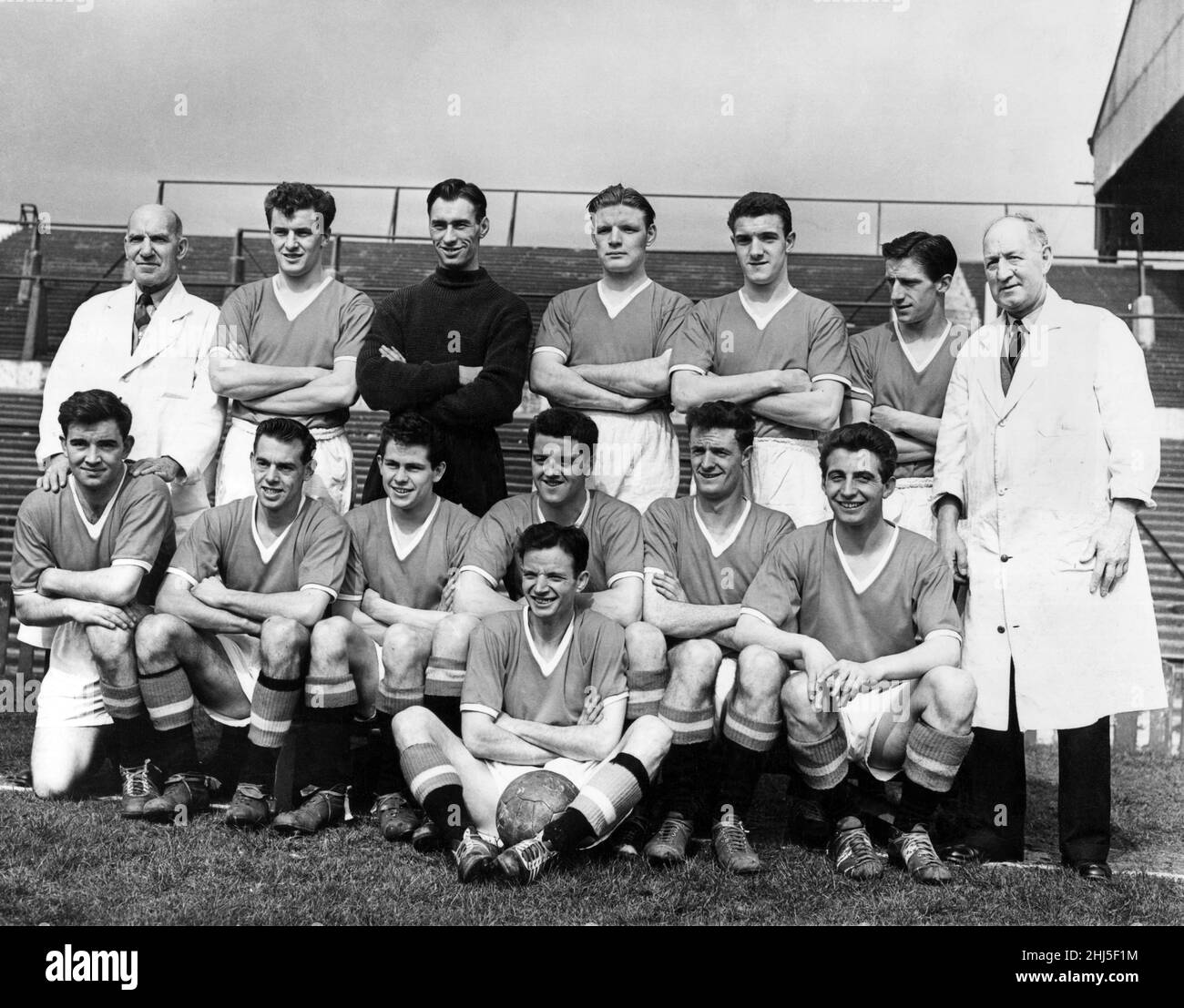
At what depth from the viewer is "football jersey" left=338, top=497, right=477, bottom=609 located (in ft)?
14.8

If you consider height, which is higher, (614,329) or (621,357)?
(614,329)

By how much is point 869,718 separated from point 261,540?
2.45 m

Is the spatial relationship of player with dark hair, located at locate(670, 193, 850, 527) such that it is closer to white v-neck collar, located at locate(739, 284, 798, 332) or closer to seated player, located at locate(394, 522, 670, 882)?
white v-neck collar, located at locate(739, 284, 798, 332)

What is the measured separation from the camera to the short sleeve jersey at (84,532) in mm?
4598

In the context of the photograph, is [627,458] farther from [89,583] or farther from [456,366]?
[89,583]

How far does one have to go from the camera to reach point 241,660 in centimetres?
465

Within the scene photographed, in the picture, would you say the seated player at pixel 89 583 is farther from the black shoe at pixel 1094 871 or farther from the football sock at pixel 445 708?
the black shoe at pixel 1094 871

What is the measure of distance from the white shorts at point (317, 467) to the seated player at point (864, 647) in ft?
6.24

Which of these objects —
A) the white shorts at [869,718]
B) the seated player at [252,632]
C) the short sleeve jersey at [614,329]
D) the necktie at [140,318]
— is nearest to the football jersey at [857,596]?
the white shorts at [869,718]

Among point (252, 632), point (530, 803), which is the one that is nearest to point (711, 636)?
point (530, 803)

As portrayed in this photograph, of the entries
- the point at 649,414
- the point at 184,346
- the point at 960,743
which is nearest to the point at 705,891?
the point at 960,743

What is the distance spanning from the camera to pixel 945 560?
4211mm

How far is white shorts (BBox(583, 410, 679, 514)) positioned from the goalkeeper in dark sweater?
1.32ft

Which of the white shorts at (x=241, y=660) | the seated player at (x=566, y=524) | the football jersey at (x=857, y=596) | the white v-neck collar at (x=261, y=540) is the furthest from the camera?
the white shorts at (x=241, y=660)
